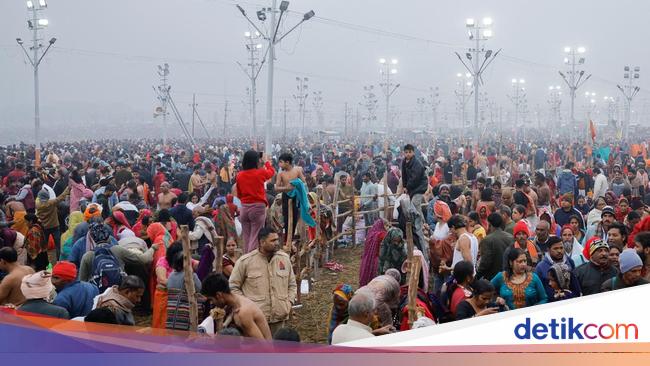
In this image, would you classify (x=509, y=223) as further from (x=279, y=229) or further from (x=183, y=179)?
(x=183, y=179)

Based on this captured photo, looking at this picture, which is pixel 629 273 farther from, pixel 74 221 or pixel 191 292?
pixel 74 221

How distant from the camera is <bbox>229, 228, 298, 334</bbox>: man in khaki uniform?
6.38 meters

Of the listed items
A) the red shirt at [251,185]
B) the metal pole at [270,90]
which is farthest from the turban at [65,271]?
the metal pole at [270,90]

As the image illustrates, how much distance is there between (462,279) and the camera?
620cm

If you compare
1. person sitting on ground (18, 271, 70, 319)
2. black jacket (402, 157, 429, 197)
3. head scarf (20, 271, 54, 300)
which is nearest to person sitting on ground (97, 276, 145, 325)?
person sitting on ground (18, 271, 70, 319)

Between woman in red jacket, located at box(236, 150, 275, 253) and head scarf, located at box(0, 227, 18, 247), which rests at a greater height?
woman in red jacket, located at box(236, 150, 275, 253)

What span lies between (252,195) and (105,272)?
7.61 ft

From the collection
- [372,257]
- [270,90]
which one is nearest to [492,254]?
[372,257]

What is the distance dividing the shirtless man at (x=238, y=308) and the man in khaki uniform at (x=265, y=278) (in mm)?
994

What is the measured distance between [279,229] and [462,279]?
18.6 ft

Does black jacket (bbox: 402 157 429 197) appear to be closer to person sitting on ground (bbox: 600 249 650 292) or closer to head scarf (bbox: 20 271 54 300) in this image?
person sitting on ground (bbox: 600 249 650 292)

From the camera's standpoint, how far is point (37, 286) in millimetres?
5891

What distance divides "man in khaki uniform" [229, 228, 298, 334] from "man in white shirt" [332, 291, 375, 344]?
1437mm

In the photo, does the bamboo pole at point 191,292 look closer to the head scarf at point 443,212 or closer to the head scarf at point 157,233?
the head scarf at point 157,233
